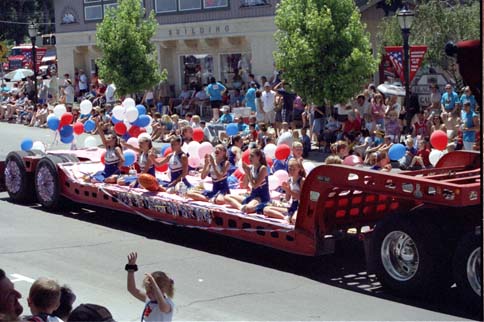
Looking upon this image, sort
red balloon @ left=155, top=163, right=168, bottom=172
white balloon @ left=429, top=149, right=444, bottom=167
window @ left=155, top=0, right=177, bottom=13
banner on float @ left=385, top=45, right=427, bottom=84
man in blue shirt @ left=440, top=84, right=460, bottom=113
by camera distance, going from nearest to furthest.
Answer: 1. white balloon @ left=429, top=149, right=444, bottom=167
2. red balloon @ left=155, top=163, right=168, bottom=172
3. man in blue shirt @ left=440, top=84, right=460, bottom=113
4. banner on float @ left=385, top=45, right=427, bottom=84
5. window @ left=155, top=0, right=177, bottom=13

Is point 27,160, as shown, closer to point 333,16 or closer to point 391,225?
point 391,225

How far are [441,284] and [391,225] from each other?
0.80 m

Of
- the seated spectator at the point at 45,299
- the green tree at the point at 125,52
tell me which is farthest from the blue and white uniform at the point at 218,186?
the green tree at the point at 125,52

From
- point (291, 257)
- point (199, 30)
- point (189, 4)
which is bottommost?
point (291, 257)

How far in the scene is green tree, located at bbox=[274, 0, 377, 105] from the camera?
21.0 m

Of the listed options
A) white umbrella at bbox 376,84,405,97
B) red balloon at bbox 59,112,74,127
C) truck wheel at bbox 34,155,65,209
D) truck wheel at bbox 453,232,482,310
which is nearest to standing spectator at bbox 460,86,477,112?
white umbrella at bbox 376,84,405,97

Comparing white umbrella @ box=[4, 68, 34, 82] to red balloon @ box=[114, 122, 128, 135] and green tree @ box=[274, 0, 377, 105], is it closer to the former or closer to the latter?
green tree @ box=[274, 0, 377, 105]

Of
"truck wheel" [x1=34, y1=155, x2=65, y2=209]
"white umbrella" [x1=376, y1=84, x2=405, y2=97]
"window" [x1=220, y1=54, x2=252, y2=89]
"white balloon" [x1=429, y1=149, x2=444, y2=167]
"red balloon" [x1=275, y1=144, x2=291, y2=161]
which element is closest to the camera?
"red balloon" [x1=275, y1=144, x2=291, y2=161]

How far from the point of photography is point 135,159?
14117 millimetres

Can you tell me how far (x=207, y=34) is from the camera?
31672 millimetres

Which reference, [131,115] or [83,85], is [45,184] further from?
[83,85]

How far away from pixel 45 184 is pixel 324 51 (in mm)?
8909

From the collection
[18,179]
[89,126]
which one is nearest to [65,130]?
[89,126]

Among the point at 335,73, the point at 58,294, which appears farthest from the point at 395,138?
the point at 58,294
